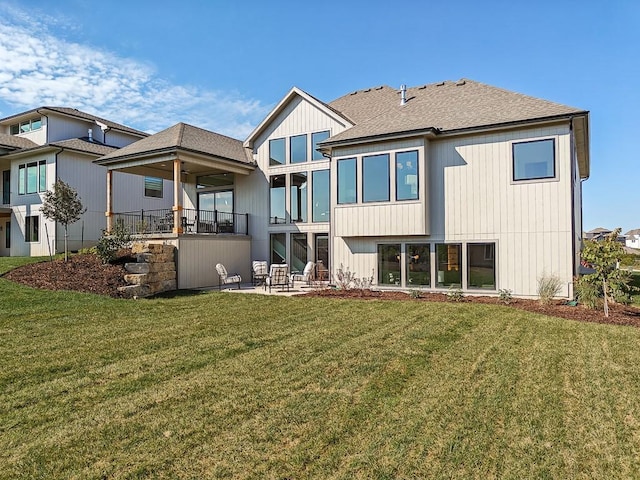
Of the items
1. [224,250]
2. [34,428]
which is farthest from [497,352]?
[224,250]

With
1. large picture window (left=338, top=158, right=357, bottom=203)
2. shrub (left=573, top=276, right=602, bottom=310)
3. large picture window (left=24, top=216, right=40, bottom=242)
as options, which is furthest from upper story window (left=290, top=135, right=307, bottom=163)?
large picture window (left=24, top=216, right=40, bottom=242)

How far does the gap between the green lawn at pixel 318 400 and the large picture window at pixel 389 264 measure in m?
5.43

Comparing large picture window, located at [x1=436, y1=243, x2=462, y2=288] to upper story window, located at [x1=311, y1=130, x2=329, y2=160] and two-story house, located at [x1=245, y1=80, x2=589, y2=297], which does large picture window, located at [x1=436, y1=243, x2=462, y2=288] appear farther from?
upper story window, located at [x1=311, y1=130, x2=329, y2=160]

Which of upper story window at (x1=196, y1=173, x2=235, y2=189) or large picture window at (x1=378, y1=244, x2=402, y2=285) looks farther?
upper story window at (x1=196, y1=173, x2=235, y2=189)

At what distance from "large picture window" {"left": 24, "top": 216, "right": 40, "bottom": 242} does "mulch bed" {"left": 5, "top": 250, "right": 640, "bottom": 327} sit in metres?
8.61

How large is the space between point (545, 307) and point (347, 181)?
23.2 feet

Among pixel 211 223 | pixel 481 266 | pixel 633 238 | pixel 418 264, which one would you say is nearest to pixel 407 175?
pixel 418 264

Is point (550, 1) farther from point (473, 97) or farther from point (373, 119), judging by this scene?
point (373, 119)

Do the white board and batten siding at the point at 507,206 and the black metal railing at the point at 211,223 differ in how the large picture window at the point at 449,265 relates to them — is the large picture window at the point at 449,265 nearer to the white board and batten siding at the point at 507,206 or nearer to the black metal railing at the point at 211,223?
the white board and batten siding at the point at 507,206

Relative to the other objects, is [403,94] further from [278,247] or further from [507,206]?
[278,247]

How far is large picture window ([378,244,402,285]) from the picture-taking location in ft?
44.3

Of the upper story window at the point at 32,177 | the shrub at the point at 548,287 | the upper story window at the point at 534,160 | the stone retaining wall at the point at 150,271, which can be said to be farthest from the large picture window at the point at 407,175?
the upper story window at the point at 32,177

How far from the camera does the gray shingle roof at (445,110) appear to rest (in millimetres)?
12062

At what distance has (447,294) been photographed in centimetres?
1209
